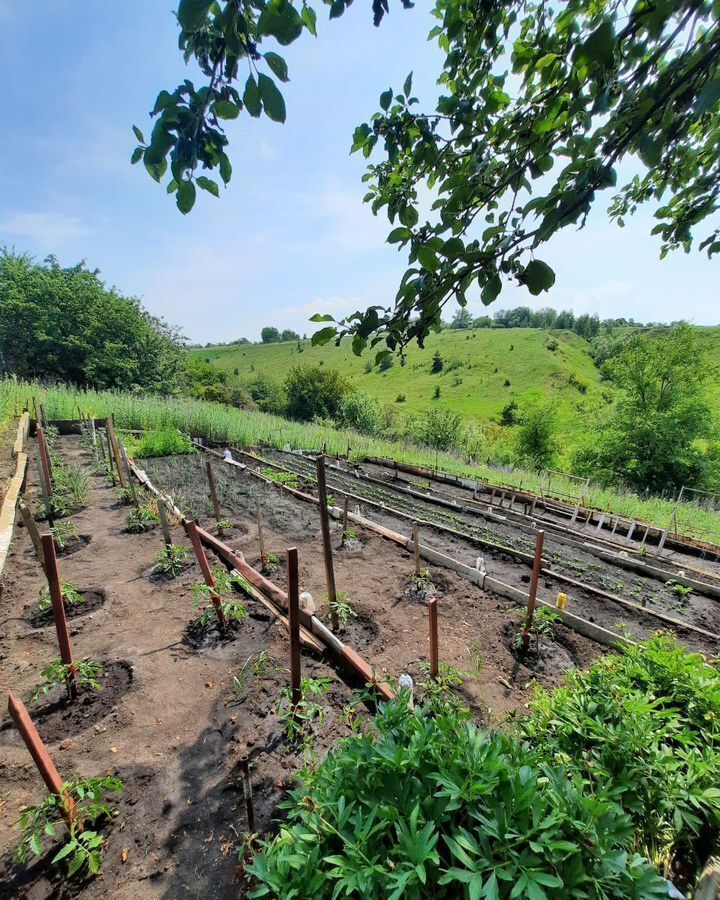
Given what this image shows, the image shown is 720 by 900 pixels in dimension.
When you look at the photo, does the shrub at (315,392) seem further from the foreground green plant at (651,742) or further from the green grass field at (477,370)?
the foreground green plant at (651,742)

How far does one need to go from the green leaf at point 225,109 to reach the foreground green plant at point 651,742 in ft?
7.81

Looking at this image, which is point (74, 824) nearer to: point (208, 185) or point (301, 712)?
point (301, 712)

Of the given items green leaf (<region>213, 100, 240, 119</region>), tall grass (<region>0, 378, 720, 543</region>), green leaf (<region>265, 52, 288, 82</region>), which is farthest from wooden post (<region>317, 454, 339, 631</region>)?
tall grass (<region>0, 378, 720, 543</region>)

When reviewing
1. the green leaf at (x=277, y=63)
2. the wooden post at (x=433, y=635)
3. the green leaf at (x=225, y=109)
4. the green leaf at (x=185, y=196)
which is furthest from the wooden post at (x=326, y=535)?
the green leaf at (x=277, y=63)

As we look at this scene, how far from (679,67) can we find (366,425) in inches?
1161

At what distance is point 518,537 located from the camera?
748 cm

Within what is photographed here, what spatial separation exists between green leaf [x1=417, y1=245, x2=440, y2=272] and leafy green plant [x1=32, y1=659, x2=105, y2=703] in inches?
122

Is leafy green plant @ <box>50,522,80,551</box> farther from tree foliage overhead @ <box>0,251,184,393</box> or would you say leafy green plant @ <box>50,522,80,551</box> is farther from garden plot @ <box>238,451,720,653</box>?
tree foliage overhead @ <box>0,251,184,393</box>

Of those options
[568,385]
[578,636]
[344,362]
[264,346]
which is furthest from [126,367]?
[264,346]

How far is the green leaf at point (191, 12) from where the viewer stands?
2.43ft

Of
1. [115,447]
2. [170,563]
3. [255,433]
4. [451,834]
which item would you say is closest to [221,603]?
[170,563]

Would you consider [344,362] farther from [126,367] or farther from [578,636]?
[578,636]

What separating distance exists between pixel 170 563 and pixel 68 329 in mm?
23565

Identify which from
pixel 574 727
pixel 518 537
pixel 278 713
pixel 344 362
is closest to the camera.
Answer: pixel 574 727
